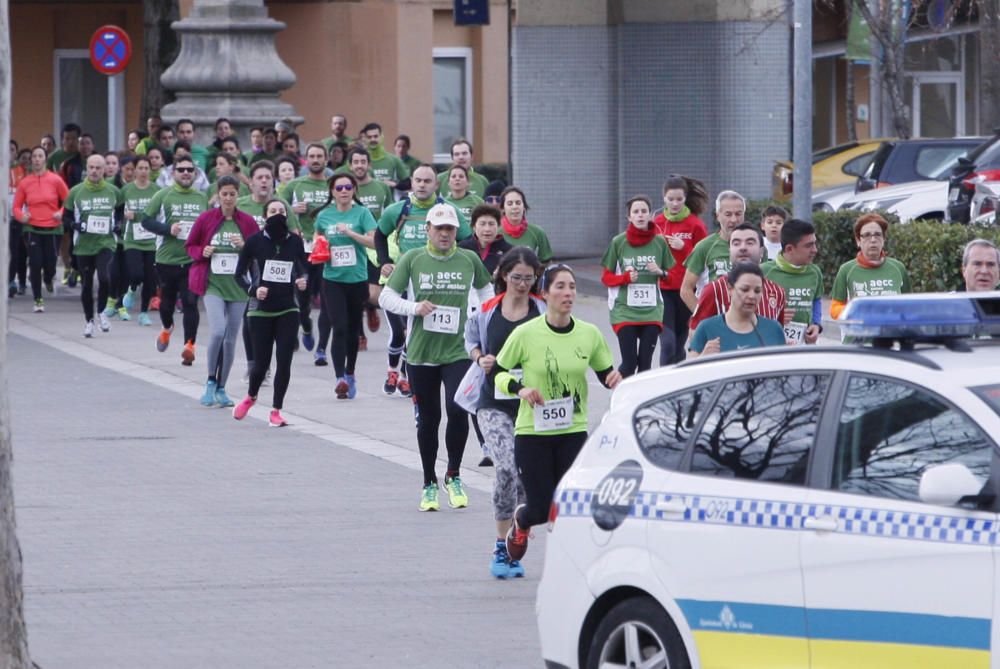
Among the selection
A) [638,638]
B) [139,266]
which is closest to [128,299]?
Answer: [139,266]

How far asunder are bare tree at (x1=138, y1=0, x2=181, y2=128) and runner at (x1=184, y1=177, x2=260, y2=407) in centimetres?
1495

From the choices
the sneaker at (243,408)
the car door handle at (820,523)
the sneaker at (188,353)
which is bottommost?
the sneaker at (243,408)

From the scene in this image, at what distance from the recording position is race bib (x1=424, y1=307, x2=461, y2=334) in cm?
1206

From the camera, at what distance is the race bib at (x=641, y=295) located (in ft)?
49.1

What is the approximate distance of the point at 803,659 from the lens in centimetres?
646

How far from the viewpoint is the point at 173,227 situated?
65.2 ft

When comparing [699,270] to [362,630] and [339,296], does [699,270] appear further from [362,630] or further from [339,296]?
[362,630]

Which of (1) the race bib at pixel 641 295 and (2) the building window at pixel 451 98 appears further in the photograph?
(2) the building window at pixel 451 98

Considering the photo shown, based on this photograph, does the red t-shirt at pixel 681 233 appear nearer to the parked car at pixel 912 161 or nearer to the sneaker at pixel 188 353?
the sneaker at pixel 188 353

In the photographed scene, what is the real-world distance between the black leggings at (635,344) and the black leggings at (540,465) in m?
5.10

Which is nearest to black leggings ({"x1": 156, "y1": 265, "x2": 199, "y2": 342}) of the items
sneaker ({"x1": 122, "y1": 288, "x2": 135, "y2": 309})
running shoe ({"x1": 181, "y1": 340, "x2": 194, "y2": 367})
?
running shoe ({"x1": 181, "y1": 340, "x2": 194, "y2": 367})

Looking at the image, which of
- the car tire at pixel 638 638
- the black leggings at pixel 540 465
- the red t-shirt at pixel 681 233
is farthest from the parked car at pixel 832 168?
the car tire at pixel 638 638

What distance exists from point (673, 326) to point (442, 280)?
12.1 ft

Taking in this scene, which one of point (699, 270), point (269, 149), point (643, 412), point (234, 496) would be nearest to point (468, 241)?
point (699, 270)
